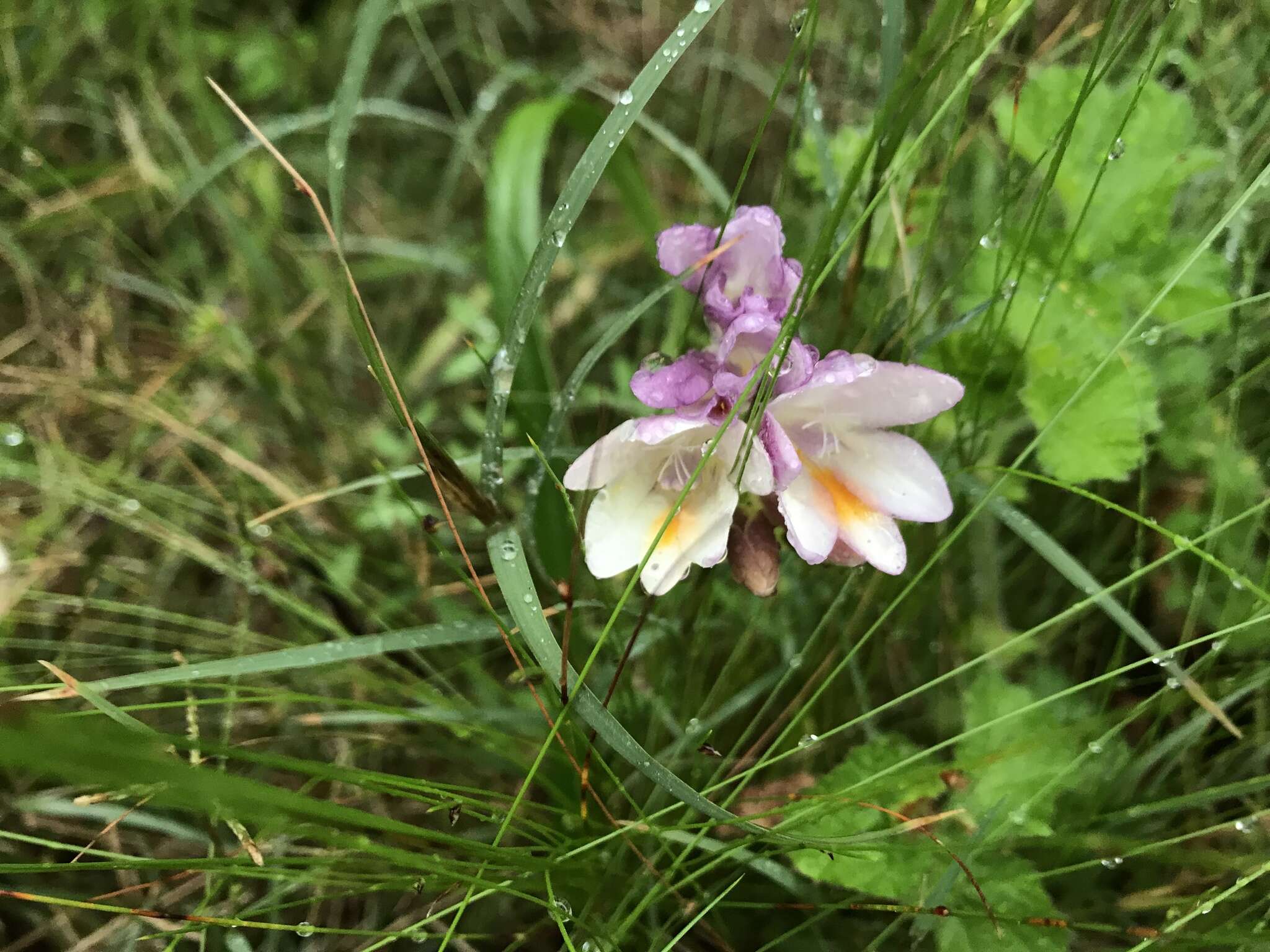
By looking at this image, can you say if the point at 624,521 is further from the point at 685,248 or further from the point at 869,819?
the point at 869,819

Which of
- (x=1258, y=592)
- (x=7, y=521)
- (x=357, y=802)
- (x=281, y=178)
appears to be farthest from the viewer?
(x=281, y=178)

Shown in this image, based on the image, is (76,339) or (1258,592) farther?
(76,339)

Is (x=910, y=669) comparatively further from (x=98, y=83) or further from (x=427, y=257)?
(x=98, y=83)

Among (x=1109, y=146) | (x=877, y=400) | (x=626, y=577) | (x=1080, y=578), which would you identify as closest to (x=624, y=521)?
(x=877, y=400)

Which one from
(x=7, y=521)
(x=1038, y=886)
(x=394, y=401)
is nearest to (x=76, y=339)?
(x=7, y=521)

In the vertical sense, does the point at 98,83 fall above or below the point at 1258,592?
above

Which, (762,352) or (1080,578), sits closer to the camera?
(762,352)

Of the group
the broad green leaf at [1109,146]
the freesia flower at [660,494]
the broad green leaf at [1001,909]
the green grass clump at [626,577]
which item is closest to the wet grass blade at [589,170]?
the green grass clump at [626,577]
